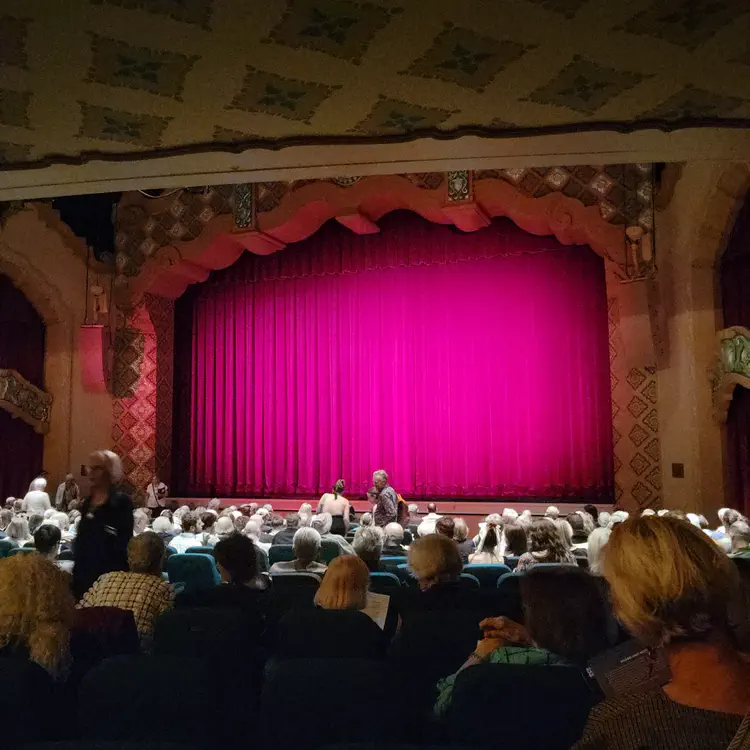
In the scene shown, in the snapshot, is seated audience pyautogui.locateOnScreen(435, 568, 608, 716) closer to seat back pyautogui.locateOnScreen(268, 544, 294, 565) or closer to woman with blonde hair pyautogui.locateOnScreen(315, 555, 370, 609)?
woman with blonde hair pyautogui.locateOnScreen(315, 555, 370, 609)

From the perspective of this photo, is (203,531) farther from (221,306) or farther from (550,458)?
(221,306)

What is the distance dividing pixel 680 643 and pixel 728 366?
8313 mm

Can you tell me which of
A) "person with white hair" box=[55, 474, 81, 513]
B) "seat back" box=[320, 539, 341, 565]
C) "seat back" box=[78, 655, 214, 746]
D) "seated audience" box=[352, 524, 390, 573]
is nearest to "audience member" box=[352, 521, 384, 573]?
"seated audience" box=[352, 524, 390, 573]

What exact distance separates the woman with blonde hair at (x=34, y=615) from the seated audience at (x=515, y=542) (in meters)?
3.49

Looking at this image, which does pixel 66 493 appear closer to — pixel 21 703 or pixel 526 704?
pixel 21 703

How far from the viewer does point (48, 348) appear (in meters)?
13.6

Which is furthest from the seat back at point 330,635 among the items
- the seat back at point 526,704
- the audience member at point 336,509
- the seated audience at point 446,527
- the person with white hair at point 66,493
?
the person with white hair at point 66,493

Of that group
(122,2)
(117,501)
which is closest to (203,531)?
(117,501)

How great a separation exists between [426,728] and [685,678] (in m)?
1.73

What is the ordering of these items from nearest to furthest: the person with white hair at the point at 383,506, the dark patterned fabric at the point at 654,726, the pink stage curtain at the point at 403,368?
the dark patterned fabric at the point at 654,726
the person with white hair at the point at 383,506
the pink stage curtain at the point at 403,368

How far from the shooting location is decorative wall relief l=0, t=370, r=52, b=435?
42.2 ft

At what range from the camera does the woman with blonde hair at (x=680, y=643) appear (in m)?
1.22

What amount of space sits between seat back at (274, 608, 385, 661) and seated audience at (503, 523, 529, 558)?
8.15 feet

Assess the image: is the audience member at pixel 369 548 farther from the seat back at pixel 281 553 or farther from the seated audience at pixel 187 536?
the seated audience at pixel 187 536
